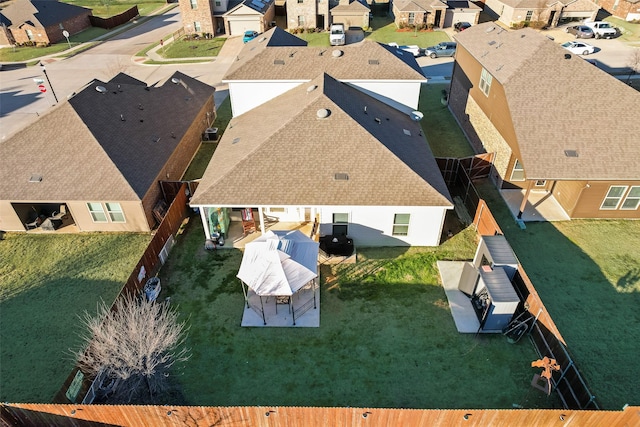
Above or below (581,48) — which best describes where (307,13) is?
above

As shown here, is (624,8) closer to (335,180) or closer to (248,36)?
(248,36)

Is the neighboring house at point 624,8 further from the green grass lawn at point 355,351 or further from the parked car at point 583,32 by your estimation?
the green grass lawn at point 355,351

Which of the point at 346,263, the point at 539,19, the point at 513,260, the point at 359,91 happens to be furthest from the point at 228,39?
the point at 513,260

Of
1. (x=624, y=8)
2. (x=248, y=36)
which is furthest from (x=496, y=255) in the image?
(x=624, y=8)

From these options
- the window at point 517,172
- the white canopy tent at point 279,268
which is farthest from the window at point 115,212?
the window at point 517,172

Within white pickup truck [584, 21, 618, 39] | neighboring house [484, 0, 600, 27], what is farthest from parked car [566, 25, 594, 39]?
neighboring house [484, 0, 600, 27]

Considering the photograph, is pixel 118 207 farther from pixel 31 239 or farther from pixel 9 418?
pixel 9 418
